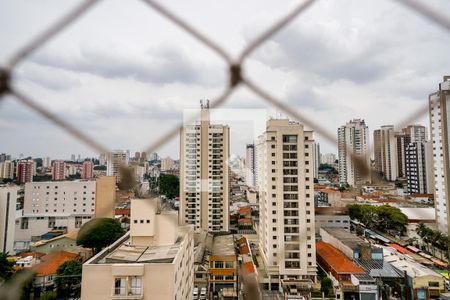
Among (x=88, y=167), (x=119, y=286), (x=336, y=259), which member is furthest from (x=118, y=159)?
(x=336, y=259)

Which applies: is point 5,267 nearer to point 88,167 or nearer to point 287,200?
point 287,200

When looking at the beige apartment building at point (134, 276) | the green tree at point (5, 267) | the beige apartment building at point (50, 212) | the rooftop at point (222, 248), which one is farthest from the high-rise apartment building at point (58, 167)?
the green tree at point (5, 267)

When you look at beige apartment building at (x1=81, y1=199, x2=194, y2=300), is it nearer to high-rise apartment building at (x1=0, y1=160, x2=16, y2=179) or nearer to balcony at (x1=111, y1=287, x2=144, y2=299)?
balcony at (x1=111, y1=287, x2=144, y2=299)

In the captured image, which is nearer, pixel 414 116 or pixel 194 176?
pixel 414 116

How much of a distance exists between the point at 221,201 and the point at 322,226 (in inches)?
99.8

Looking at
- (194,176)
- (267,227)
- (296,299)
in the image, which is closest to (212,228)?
(194,176)

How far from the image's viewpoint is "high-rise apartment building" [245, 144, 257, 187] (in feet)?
17.3

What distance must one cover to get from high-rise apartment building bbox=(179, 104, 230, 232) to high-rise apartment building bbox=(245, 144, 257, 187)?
0.49 metres

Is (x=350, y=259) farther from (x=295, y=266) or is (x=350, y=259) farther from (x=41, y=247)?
(x=41, y=247)

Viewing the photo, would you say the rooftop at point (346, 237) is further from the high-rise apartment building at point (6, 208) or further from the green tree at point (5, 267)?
the green tree at point (5, 267)

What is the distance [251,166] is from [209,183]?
163cm

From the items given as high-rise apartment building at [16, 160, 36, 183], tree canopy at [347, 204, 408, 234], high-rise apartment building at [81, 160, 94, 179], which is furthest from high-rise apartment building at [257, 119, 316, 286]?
high-rise apartment building at [81, 160, 94, 179]

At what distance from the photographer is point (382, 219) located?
7074 mm

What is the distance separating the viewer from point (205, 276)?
496 cm
